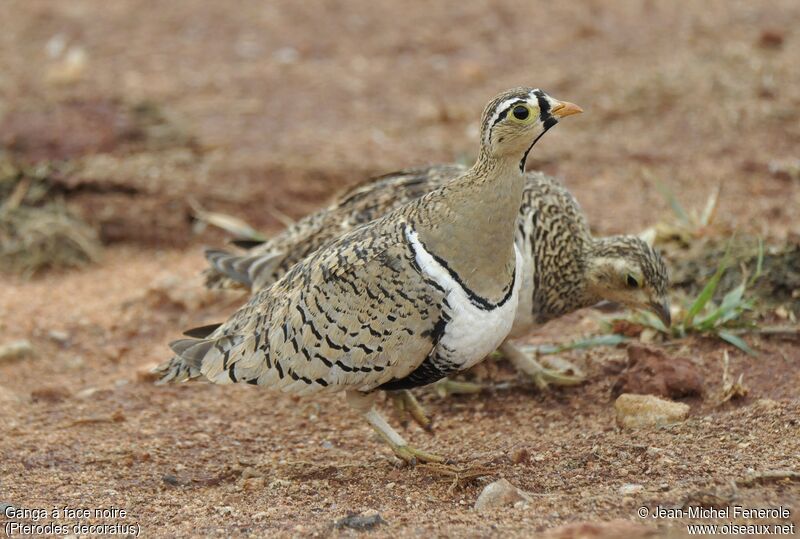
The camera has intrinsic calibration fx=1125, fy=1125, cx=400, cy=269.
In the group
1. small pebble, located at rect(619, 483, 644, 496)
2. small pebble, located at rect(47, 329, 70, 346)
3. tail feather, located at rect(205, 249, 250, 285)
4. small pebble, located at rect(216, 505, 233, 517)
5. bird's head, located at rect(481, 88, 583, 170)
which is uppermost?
bird's head, located at rect(481, 88, 583, 170)

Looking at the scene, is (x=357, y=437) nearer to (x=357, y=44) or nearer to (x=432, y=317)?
(x=432, y=317)

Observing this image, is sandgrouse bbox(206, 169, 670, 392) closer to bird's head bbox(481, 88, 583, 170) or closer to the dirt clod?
bird's head bbox(481, 88, 583, 170)

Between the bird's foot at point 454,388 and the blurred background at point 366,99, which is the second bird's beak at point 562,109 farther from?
the blurred background at point 366,99

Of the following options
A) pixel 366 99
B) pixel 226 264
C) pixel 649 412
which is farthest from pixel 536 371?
pixel 366 99

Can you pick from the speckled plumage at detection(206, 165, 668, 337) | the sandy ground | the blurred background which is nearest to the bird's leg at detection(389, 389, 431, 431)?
the sandy ground

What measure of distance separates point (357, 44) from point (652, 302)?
6.01 m

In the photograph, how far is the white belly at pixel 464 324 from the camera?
4277mm

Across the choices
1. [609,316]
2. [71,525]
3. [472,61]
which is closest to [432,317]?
[71,525]

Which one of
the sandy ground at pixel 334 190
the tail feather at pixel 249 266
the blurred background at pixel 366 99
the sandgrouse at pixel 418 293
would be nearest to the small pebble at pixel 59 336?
the sandy ground at pixel 334 190

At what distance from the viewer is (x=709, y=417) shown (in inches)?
187

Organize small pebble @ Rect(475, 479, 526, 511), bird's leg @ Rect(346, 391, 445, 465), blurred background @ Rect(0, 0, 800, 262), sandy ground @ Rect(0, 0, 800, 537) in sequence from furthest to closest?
1. blurred background @ Rect(0, 0, 800, 262)
2. bird's leg @ Rect(346, 391, 445, 465)
3. sandy ground @ Rect(0, 0, 800, 537)
4. small pebble @ Rect(475, 479, 526, 511)

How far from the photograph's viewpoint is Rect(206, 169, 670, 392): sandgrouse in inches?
207

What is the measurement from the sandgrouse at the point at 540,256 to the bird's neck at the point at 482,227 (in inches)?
30.0

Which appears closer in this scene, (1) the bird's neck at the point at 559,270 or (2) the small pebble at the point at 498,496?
(2) the small pebble at the point at 498,496
